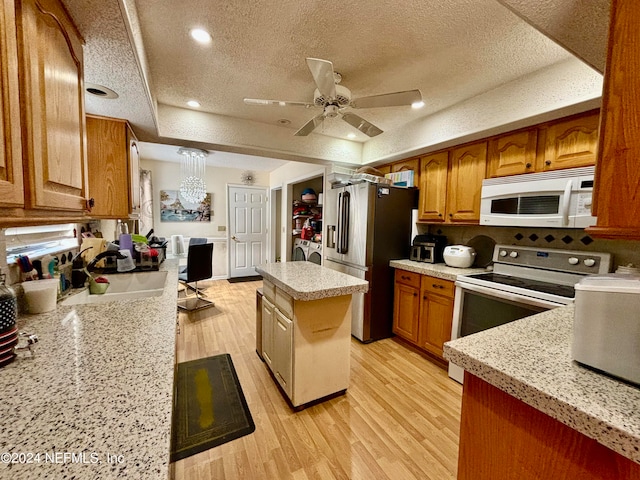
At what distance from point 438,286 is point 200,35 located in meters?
A: 2.57

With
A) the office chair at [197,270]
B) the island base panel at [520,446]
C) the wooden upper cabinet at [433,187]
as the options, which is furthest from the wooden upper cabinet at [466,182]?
the office chair at [197,270]

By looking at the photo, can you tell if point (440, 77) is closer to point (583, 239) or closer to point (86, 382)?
point (583, 239)

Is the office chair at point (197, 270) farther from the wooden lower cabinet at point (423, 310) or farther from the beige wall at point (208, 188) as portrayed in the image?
the wooden lower cabinet at point (423, 310)

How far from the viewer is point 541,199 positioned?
1.92 meters

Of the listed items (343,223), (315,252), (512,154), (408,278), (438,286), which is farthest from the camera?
(315,252)

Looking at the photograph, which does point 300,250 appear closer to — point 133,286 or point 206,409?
point 133,286

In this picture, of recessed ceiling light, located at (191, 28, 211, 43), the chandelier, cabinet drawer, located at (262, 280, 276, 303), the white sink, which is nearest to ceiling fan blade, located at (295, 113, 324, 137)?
recessed ceiling light, located at (191, 28, 211, 43)

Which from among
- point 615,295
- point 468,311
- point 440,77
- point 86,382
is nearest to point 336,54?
point 440,77

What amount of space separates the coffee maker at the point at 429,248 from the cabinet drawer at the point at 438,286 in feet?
1.08

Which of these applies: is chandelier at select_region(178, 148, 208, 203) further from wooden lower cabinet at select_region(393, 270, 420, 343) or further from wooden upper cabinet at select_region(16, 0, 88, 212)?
wooden lower cabinet at select_region(393, 270, 420, 343)

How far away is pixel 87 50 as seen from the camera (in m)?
1.15

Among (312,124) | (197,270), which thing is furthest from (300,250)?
(312,124)

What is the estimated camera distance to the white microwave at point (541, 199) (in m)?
1.73

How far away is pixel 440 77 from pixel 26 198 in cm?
236
